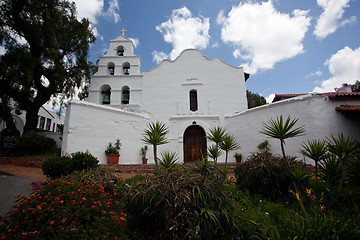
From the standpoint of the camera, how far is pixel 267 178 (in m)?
4.04

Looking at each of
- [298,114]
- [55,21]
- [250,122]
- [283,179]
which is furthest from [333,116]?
[55,21]

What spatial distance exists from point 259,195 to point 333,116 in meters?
5.89

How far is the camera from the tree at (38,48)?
10.6 m

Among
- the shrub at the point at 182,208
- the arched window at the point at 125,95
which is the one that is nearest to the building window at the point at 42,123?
the arched window at the point at 125,95

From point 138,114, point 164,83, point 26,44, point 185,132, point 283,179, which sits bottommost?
point 283,179

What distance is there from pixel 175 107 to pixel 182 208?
9.69 metres

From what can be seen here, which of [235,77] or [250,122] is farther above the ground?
[235,77]

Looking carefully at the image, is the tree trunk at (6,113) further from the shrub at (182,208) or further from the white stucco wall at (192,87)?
the shrub at (182,208)

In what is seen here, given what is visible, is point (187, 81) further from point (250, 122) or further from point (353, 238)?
point (353, 238)

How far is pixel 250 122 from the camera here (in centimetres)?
970


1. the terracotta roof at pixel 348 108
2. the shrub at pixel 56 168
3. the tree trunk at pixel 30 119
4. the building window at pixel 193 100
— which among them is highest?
the building window at pixel 193 100

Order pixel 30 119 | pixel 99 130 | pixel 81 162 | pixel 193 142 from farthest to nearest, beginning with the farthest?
pixel 30 119
pixel 193 142
pixel 99 130
pixel 81 162

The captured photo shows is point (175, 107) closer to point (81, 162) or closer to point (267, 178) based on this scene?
point (81, 162)

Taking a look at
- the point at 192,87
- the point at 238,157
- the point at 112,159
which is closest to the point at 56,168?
the point at 112,159
